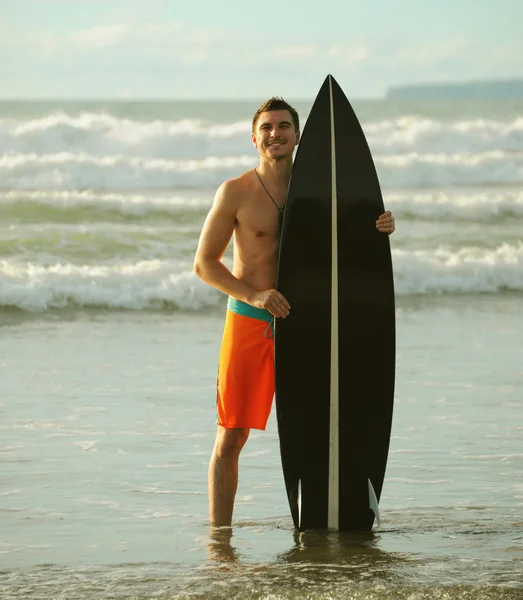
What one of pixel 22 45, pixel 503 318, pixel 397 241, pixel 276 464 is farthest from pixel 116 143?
pixel 276 464

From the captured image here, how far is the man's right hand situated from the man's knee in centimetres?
39

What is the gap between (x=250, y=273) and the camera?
3533mm

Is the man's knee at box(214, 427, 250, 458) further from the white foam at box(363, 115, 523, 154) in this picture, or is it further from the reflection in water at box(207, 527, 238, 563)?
the white foam at box(363, 115, 523, 154)

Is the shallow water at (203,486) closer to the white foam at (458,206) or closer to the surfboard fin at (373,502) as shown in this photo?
the surfboard fin at (373,502)

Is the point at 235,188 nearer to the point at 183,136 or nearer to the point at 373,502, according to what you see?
the point at 373,502

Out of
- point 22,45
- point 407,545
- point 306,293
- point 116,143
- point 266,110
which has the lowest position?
point 407,545

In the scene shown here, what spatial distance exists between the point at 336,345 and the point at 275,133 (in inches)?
27.2

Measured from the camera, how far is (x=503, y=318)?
27.4 feet

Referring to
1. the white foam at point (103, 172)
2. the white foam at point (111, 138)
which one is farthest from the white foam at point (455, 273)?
the white foam at point (111, 138)

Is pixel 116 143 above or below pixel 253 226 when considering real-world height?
above

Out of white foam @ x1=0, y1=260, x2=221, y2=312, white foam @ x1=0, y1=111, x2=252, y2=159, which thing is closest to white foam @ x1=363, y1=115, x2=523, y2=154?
white foam @ x1=0, y1=111, x2=252, y2=159

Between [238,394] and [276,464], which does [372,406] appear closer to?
[238,394]

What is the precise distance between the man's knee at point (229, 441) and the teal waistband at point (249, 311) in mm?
354

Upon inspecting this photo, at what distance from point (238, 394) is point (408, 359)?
326 cm
